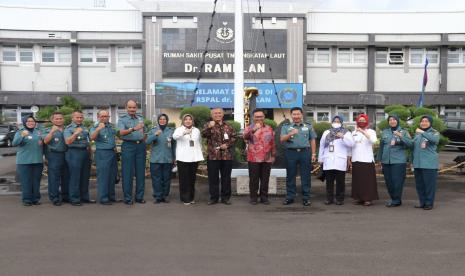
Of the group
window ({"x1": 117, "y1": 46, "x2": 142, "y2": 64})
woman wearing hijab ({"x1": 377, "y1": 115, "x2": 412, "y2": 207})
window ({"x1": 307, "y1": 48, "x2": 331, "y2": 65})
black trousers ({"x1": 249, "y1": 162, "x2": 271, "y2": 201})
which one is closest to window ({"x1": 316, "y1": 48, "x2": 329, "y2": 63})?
window ({"x1": 307, "y1": 48, "x2": 331, "y2": 65})

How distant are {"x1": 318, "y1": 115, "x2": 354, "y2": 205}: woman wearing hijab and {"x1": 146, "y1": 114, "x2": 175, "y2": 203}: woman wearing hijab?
9.36 feet

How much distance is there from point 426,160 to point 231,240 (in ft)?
13.4

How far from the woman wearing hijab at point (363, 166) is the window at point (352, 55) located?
27.3 m

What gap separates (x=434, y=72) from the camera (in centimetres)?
3531

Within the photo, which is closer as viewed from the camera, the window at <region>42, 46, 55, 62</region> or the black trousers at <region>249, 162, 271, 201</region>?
the black trousers at <region>249, 162, 271, 201</region>

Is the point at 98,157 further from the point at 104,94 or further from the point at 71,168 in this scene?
the point at 104,94

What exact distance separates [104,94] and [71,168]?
2599 centimetres

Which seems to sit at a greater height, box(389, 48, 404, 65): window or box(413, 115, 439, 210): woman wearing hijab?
box(389, 48, 404, 65): window

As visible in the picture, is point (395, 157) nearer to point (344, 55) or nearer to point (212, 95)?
point (212, 95)

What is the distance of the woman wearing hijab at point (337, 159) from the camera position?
878 cm

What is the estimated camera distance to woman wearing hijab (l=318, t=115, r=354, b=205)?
346 inches

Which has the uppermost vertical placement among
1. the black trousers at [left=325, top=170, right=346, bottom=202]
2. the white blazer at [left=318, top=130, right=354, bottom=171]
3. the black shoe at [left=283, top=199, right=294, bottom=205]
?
the white blazer at [left=318, top=130, right=354, bottom=171]

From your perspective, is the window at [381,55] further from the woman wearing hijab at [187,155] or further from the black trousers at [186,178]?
the black trousers at [186,178]

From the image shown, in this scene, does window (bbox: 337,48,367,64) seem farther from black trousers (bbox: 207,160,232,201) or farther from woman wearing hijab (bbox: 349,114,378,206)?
black trousers (bbox: 207,160,232,201)
